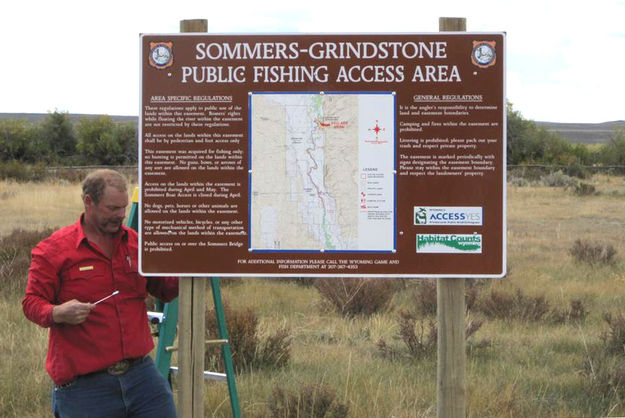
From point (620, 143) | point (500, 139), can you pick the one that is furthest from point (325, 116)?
point (620, 143)

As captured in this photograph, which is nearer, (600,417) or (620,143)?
(600,417)

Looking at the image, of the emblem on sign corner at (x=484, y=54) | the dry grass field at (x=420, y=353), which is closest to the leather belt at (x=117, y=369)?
the dry grass field at (x=420, y=353)

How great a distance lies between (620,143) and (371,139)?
2216 inches

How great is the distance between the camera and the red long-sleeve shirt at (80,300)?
148 inches

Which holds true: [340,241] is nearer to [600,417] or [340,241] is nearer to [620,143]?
[600,417]

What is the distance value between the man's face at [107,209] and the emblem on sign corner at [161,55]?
2.11 ft

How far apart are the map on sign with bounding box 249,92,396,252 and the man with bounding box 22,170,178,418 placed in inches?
26.3

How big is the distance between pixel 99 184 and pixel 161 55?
693 millimetres

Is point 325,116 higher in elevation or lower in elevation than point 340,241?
higher

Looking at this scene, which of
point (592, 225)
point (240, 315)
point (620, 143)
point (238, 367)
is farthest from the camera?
point (620, 143)

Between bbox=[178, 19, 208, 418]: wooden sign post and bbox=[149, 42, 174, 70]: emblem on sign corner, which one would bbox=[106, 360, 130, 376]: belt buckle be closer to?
bbox=[178, 19, 208, 418]: wooden sign post

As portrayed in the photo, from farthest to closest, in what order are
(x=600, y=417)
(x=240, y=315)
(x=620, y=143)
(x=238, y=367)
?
1. (x=620, y=143)
2. (x=240, y=315)
3. (x=238, y=367)
4. (x=600, y=417)

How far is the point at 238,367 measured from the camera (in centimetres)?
671

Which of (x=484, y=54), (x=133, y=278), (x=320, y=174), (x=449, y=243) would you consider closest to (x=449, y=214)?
(x=449, y=243)
